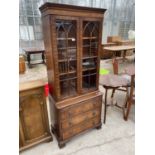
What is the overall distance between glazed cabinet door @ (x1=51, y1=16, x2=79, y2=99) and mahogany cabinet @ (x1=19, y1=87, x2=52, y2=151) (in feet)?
0.92

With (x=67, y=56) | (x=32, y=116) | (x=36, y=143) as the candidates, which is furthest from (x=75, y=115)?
(x=67, y=56)

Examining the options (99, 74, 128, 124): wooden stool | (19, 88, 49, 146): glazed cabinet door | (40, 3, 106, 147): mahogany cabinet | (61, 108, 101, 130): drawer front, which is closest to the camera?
(40, 3, 106, 147): mahogany cabinet

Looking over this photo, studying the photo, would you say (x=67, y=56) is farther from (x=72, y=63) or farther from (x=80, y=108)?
(x=80, y=108)

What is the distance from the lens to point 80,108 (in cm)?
185

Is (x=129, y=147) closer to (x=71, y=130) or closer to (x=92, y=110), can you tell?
(x=92, y=110)

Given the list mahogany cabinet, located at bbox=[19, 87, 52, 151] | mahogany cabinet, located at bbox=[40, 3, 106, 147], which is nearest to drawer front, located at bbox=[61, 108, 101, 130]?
mahogany cabinet, located at bbox=[40, 3, 106, 147]

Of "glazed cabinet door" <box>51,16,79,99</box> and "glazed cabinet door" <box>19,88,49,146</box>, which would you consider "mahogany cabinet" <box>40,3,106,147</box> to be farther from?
"glazed cabinet door" <box>19,88,49,146</box>

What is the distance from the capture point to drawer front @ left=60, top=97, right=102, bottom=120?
1.72m

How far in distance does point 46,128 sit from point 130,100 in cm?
142

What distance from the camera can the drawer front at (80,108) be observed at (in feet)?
5.65

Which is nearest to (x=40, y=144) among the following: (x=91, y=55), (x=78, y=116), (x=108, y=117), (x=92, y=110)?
(x=78, y=116)

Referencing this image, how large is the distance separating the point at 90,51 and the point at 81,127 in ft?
3.55

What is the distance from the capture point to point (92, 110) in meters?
1.99

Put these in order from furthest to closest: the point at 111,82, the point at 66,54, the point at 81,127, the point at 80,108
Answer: the point at 111,82 < the point at 81,127 < the point at 80,108 < the point at 66,54
